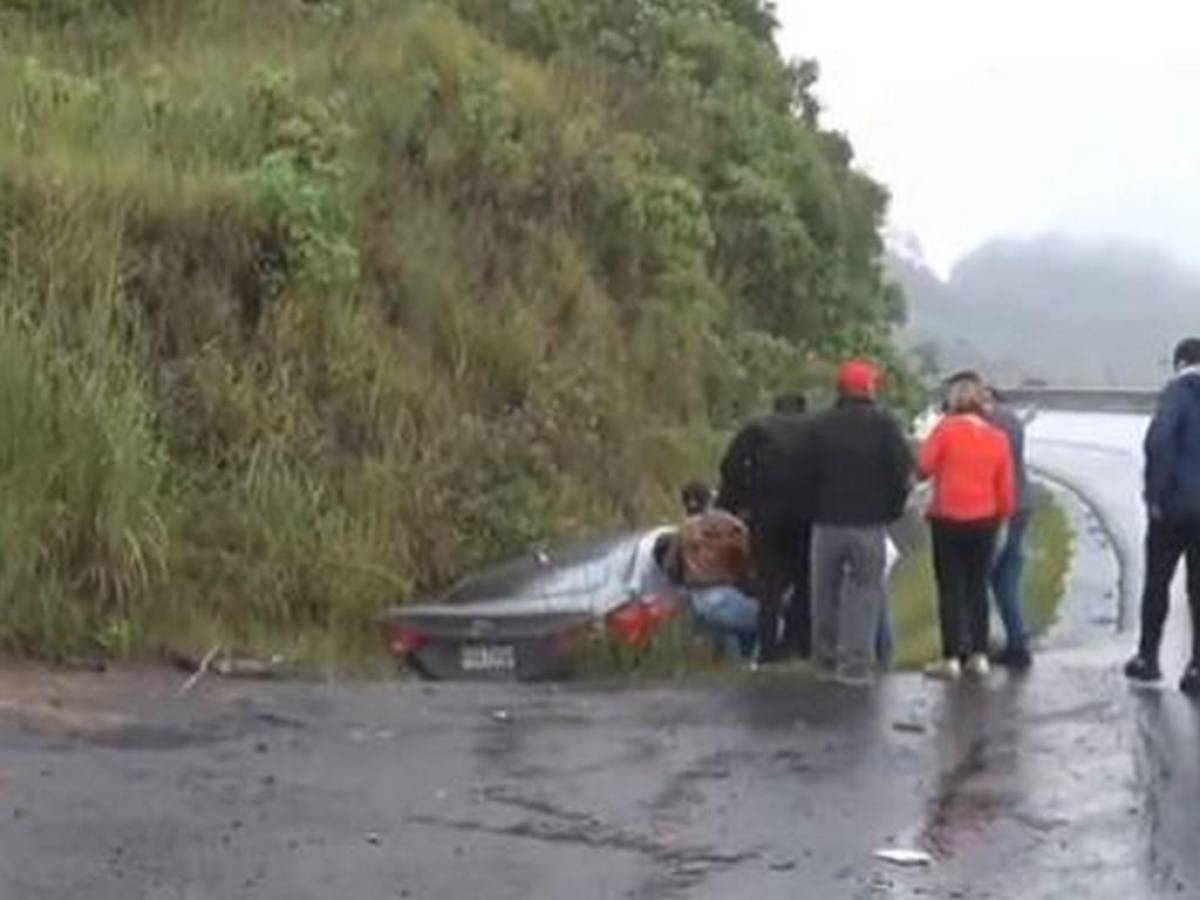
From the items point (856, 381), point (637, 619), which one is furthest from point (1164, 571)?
point (637, 619)

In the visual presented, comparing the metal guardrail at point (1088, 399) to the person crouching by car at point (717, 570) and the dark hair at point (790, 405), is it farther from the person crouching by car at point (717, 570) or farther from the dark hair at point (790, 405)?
the person crouching by car at point (717, 570)

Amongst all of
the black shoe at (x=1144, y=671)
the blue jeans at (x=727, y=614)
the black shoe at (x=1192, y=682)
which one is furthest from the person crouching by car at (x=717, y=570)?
the black shoe at (x=1192, y=682)

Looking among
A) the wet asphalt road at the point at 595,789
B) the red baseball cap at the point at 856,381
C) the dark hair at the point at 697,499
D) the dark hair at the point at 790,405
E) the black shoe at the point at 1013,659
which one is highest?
the red baseball cap at the point at 856,381

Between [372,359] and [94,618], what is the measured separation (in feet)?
10.3

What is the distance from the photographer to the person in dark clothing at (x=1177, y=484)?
12883 millimetres

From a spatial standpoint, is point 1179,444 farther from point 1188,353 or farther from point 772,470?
point 772,470

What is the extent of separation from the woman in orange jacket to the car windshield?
5.93 ft

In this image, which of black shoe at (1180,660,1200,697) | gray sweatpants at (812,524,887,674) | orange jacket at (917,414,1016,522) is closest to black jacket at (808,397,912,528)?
Result: gray sweatpants at (812,524,887,674)

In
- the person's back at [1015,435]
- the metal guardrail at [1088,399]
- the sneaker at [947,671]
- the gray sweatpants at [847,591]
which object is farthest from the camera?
the metal guardrail at [1088,399]

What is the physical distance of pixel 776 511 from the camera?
14125 mm

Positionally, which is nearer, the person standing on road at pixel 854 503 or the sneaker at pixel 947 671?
the person standing on road at pixel 854 503

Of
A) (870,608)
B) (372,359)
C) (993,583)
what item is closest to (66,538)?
(372,359)

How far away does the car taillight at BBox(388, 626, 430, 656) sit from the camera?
556 inches

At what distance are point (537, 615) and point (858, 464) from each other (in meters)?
1.96
